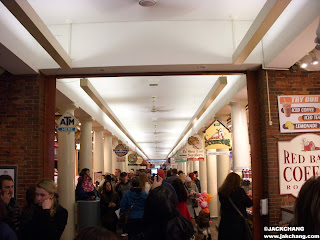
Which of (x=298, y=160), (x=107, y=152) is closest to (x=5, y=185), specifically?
(x=298, y=160)

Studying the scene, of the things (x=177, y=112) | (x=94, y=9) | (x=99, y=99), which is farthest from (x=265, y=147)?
(x=177, y=112)

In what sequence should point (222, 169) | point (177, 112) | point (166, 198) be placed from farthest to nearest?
point (177, 112) < point (222, 169) < point (166, 198)

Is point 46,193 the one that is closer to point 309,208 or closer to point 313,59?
point 309,208

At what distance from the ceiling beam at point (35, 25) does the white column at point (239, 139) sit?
5.25 meters

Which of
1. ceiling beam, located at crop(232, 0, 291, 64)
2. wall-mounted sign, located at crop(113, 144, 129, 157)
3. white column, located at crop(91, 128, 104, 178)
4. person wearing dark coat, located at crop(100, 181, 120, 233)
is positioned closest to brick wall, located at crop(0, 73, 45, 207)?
person wearing dark coat, located at crop(100, 181, 120, 233)

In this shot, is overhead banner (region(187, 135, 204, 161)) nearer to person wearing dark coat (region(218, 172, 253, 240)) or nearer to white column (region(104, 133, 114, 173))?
white column (region(104, 133, 114, 173))

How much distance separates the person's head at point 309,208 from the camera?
6.74ft

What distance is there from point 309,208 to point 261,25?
3.70 m

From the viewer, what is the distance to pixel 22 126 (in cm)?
710

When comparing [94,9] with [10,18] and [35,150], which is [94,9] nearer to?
[10,18]

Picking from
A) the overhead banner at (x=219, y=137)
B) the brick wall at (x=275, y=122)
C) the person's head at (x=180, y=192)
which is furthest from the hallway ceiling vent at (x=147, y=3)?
the overhead banner at (x=219, y=137)

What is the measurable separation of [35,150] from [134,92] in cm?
526

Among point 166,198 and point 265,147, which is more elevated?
point 265,147

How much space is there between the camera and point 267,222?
22.6ft
